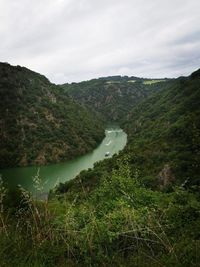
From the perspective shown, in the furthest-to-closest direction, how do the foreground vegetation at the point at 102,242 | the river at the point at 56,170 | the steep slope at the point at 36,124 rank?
the steep slope at the point at 36,124 → the river at the point at 56,170 → the foreground vegetation at the point at 102,242

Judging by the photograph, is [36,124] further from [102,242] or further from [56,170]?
[102,242]

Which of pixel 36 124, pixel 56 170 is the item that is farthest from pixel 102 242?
pixel 36 124

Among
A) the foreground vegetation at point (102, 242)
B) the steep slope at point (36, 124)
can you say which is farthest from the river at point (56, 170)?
the foreground vegetation at point (102, 242)

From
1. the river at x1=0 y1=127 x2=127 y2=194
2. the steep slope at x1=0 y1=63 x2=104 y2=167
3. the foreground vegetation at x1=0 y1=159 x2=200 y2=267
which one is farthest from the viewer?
the steep slope at x1=0 y1=63 x2=104 y2=167

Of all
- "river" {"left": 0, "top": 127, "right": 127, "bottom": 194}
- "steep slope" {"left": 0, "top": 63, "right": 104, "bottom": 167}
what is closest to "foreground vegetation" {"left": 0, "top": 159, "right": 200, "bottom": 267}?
"river" {"left": 0, "top": 127, "right": 127, "bottom": 194}

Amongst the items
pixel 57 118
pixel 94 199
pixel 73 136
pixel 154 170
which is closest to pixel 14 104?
pixel 57 118

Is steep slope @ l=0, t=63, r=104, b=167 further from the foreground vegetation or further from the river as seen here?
the foreground vegetation

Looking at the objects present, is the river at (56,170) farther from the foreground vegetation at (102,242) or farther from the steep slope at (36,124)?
the foreground vegetation at (102,242)

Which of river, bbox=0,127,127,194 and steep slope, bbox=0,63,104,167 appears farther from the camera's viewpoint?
steep slope, bbox=0,63,104,167
